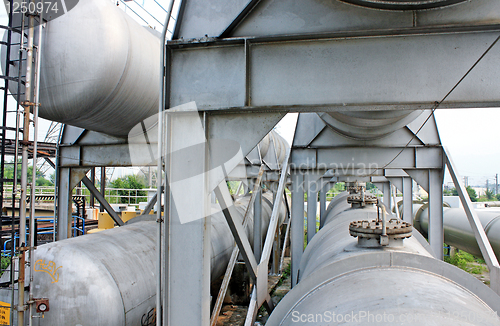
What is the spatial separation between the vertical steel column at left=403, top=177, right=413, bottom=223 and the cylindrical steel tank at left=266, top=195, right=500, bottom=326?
7643 millimetres

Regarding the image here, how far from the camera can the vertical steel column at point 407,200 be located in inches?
384

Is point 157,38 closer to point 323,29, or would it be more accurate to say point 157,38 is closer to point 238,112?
point 238,112

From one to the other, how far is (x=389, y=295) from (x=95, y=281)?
3.44 m

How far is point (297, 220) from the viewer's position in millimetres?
7594

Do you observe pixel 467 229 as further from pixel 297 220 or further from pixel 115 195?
pixel 115 195

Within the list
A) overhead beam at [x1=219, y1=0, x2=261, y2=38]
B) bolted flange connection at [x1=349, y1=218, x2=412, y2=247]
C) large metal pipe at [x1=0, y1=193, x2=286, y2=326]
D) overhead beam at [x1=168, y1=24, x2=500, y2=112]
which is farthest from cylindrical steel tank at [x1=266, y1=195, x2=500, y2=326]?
large metal pipe at [x1=0, y1=193, x2=286, y2=326]

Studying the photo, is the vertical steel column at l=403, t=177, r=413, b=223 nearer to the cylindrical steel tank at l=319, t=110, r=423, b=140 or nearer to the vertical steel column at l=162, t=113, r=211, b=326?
the cylindrical steel tank at l=319, t=110, r=423, b=140

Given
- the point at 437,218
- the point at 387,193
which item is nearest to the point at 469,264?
the point at 387,193

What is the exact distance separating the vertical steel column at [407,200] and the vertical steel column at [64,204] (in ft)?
28.9

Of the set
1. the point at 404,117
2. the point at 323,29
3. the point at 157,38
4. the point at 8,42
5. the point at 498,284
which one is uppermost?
the point at 157,38


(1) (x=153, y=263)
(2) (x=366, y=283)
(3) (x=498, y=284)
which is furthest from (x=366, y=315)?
(3) (x=498, y=284)

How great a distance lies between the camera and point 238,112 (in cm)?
290

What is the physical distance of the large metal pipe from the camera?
379 cm

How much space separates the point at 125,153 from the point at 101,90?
245 cm
